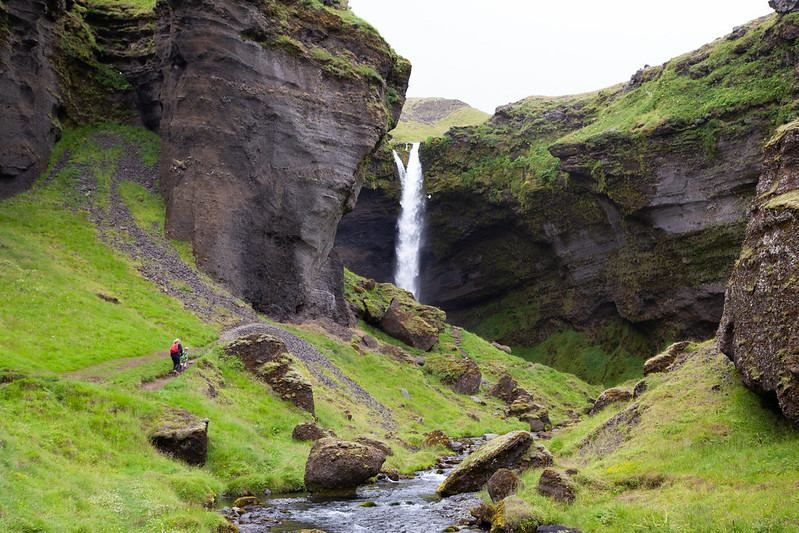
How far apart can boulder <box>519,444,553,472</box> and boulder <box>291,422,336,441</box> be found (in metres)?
11.4

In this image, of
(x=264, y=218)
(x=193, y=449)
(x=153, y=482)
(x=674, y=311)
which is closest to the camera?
(x=153, y=482)

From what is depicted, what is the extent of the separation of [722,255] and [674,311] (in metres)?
9.10

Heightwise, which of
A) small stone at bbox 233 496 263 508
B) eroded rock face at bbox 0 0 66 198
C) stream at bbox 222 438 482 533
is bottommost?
small stone at bbox 233 496 263 508

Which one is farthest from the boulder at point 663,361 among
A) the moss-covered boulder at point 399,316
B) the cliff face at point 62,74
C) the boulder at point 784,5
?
the cliff face at point 62,74

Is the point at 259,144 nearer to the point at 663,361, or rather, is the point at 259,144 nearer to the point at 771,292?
the point at 663,361

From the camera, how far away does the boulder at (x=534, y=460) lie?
22344mm

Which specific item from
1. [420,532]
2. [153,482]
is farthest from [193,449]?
[420,532]

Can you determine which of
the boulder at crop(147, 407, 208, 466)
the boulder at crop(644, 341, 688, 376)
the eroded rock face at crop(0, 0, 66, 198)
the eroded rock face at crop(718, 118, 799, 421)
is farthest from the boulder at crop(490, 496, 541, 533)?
the eroded rock face at crop(0, 0, 66, 198)

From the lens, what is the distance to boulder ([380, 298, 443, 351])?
66812mm

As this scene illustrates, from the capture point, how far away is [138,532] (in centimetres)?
1424

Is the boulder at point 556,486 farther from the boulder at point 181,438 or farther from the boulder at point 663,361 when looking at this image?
the boulder at point 663,361

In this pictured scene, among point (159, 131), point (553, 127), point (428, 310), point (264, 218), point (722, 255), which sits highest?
point (553, 127)

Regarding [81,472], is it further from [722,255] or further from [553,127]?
[553,127]

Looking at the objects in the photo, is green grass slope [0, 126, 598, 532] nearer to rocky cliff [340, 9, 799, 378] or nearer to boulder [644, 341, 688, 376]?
boulder [644, 341, 688, 376]
